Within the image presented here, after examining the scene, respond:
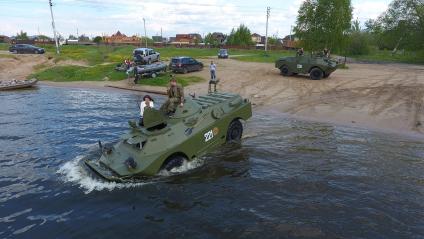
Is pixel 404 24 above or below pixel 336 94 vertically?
above

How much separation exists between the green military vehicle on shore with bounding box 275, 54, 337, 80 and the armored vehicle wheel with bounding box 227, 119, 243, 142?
16002 millimetres

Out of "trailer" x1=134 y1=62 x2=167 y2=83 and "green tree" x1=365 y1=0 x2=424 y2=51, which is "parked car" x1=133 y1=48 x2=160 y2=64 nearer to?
"trailer" x1=134 y1=62 x2=167 y2=83

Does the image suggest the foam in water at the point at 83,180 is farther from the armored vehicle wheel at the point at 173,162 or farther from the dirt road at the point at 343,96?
the dirt road at the point at 343,96

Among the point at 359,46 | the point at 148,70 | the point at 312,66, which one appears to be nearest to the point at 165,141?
the point at 312,66

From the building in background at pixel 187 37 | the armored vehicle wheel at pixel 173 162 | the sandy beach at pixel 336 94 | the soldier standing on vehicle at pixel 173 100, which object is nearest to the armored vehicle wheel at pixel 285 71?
the sandy beach at pixel 336 94

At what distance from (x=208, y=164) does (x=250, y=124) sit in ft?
20.0

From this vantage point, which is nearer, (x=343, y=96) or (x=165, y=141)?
(x=165, y=141)

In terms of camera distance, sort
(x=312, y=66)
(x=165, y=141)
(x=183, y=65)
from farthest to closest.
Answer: (x=183, y=65) → (x=312, y=66) → (x=165, y=141)

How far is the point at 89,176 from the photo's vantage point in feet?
38.8

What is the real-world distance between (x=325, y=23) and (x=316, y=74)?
12.6 metres

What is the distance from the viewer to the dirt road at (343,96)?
1930 centimetres

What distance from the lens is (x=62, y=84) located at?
35.0 m

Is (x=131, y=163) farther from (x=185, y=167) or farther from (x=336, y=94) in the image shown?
(x=336, y=94)

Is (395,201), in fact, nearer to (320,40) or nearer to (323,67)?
(323,67)
